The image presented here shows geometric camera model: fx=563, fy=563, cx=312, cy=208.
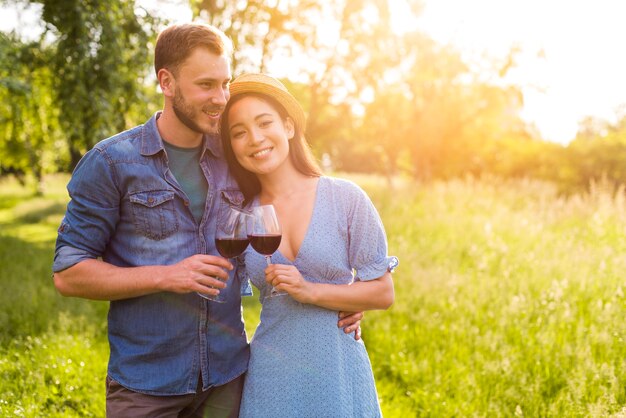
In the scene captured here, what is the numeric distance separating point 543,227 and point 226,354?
329 inches

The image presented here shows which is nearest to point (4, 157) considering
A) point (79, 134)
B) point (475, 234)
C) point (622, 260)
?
point (79, 134)

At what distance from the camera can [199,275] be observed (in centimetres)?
228

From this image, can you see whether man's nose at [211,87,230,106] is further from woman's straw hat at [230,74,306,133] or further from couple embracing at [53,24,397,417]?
woman's straw hat at [230,74,306,133]

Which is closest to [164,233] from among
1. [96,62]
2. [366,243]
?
[366,243]

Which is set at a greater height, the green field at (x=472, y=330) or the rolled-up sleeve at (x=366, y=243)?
the rolled-up sleeve at (x=366, y=243)

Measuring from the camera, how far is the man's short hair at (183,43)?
261 centimetres

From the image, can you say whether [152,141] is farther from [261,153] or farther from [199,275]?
[199,275]

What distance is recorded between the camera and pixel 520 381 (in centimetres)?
465

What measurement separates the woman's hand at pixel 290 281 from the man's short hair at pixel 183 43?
106cm

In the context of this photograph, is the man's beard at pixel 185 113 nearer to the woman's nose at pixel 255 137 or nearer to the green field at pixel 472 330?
the woman's nose at pixel 255 137

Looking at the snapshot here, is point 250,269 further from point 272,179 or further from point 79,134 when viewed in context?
point 79,134

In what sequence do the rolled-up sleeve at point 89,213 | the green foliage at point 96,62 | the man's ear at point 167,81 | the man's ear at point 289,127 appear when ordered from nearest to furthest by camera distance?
the rolled-up sleeve at point 89,213 → the man's ear at point 167,81 → the man's ear at point 289,127 → the green foliage at point 96,62

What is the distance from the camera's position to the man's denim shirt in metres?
2.49

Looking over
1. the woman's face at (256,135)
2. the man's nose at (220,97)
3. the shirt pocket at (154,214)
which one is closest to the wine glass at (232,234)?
the shirt pocket at (154,214)
